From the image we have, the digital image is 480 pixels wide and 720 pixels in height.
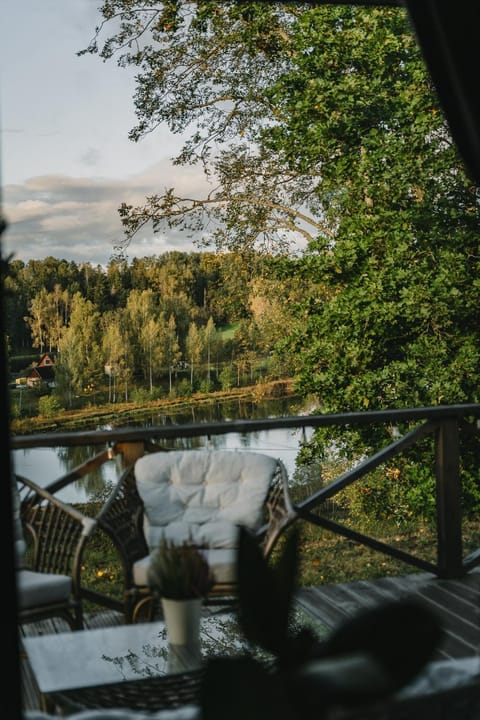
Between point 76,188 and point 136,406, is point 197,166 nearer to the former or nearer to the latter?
point 76,188

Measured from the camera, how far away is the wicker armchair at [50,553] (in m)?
2.84

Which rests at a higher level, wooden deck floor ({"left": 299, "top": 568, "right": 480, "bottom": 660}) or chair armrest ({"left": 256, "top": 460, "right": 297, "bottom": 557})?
chair armrest ({"left": 256, "top": 460, "right": 297, "bottom": 557})

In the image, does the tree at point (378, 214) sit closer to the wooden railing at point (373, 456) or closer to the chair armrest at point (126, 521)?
the wooden railing at point (373, 456)

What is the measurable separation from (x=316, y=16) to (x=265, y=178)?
9.17 ft

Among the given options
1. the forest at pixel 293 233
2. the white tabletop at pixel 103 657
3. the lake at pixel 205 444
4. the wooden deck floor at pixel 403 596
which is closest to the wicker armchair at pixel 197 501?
the wooden deck floor at pixel 403 596

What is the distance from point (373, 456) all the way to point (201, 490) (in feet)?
2.56

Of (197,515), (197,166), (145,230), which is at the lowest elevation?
(197,515)

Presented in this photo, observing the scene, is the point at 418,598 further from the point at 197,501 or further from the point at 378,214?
the point at 378,214

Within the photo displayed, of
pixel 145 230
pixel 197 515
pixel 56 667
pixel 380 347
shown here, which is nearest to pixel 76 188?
pixel 145 230

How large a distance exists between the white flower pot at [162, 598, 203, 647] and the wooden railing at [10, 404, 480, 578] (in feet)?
3.12

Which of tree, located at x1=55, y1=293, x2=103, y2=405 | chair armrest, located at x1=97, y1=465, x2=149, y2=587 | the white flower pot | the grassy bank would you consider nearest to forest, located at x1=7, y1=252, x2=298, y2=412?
tree, located at x1=55, y1=293, x2=103, y2=405

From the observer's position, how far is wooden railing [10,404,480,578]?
3416 millimetres

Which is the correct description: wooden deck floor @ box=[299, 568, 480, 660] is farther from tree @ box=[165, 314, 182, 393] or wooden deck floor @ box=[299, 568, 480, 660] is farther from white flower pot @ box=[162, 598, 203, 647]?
tree @ box=[165, 314, 182, 393]

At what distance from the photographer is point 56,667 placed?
7.59 ft
